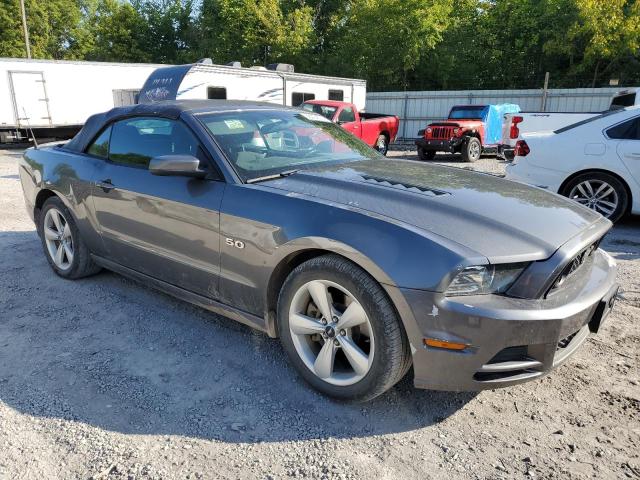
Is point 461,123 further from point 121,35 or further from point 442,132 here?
point 121,35

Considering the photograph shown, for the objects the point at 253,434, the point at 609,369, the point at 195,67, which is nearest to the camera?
the point at 253,434

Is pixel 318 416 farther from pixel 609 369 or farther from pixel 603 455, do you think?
pixel 609 369

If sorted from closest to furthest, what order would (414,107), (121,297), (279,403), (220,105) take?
(279,403) → (220,105) → (121,297) → (414,107)

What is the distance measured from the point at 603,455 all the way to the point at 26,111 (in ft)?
57.9

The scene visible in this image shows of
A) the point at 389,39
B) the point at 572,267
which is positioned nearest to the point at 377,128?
the point at 572,267

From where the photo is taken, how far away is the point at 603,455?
7.44ft

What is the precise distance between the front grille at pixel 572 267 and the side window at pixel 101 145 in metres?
3.34

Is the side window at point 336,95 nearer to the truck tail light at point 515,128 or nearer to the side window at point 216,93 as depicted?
the side window at point 216,93

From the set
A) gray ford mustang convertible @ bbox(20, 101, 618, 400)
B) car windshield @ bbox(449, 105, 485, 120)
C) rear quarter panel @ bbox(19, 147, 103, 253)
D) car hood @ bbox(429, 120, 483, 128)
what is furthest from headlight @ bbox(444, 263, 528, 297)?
car windshield @ bbox(449, 105, 485, 120)

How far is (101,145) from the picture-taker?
13.2 feet

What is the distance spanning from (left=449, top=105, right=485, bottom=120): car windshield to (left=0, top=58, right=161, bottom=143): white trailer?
10.9m

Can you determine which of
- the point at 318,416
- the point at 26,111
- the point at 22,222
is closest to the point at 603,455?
the point at 318,416

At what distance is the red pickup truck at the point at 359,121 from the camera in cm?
1334

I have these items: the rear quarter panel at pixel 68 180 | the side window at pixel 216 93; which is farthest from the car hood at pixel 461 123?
the rear quarter panel at pixel 68 180
